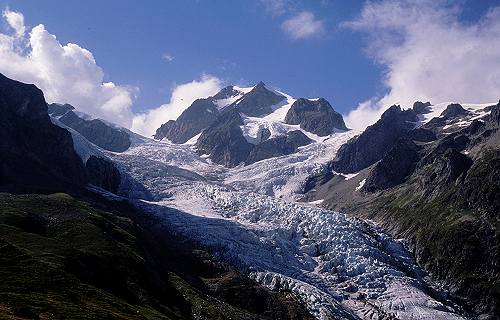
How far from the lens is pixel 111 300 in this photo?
3723 inches

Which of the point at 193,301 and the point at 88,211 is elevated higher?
the point at 88,211

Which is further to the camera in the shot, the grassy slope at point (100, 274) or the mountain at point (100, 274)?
the mountain at point (100, 274)

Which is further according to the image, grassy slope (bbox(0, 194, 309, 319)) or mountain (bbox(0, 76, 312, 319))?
mountain (bbox(0, 76, 312, 319))

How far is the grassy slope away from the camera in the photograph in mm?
83875

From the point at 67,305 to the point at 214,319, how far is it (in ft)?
168

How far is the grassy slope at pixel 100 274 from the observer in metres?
83.9

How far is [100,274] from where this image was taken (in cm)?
11188

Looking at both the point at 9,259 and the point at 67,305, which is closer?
the point at 67,305

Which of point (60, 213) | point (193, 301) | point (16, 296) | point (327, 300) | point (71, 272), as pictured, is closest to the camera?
point (16, 296)

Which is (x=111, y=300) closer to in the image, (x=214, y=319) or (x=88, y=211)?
(x=214, y=319)

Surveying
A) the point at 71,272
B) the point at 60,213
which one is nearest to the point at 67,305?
the point at 71,272

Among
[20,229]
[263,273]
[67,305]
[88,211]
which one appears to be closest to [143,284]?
[20,229]

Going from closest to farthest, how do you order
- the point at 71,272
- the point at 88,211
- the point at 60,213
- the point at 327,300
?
the point at 71,272 < the point at 60,213 < the point at 88,211 < the point at 327,300

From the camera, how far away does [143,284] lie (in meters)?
119
